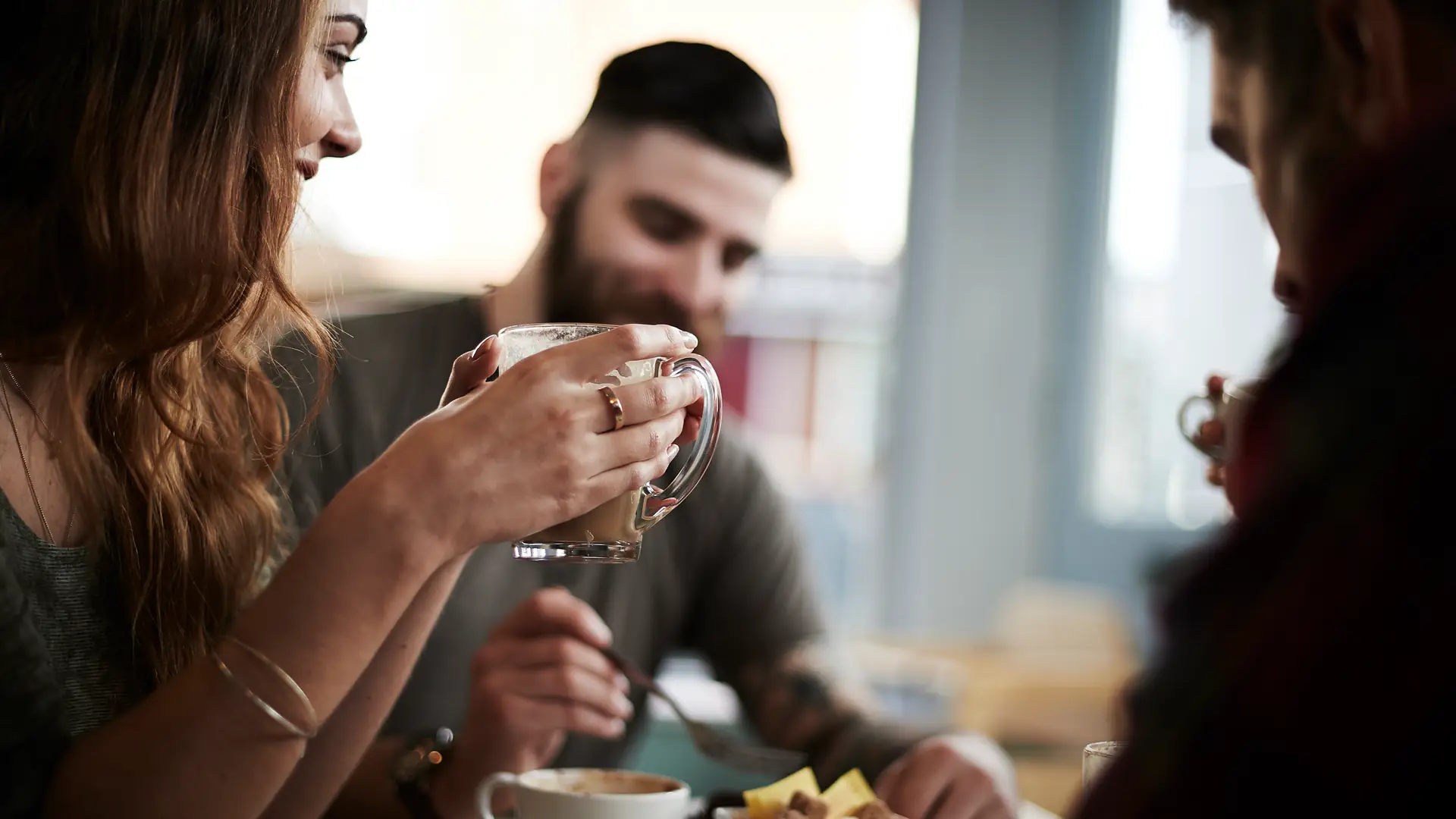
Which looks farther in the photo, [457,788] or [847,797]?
[457,788]

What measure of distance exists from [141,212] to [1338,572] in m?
0.84

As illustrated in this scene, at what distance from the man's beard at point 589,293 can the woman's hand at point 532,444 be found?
999 mm

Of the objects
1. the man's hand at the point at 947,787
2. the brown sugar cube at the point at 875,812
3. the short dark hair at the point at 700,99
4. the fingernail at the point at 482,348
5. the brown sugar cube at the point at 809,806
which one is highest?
the short dark hair at the point at 700,99

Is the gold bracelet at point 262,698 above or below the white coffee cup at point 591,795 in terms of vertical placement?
above

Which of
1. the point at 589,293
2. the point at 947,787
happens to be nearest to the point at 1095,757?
the point at 947,787

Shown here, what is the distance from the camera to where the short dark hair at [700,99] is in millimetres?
1767

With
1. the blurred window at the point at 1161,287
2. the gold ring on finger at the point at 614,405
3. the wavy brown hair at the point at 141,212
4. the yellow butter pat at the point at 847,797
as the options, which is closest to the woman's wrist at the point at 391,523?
the gold ring on finger at the point at 614,405

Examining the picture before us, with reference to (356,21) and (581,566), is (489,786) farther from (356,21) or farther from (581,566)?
(581,566)

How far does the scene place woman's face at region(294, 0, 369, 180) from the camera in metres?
1.00

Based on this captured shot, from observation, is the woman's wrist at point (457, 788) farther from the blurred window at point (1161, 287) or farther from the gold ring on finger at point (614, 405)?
the blurred window at point (1161, 287)

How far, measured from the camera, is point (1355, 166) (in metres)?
0.42

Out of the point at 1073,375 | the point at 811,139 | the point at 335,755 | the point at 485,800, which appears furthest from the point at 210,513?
the point at 1073,375

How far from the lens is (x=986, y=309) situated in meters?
4.00

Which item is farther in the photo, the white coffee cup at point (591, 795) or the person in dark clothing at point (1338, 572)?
the white coffee cup at point (591, 795)
